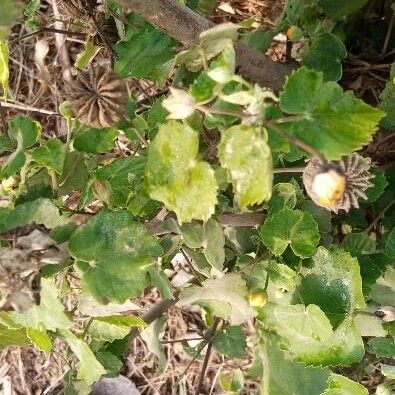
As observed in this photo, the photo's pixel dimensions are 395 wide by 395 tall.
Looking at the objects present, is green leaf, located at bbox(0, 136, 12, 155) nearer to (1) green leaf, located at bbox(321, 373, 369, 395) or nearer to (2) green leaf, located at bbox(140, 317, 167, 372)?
(2) green leaf, located at bbox(140, 317, 167, 372)

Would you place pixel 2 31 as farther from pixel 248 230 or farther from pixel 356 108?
pixel 248 230

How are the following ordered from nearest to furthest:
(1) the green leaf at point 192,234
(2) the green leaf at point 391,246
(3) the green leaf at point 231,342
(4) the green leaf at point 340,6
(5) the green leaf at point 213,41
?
(5) the green leaf at point 213,41 < (1) the green leaf at point 192,234 < (2) the green leaf at point 391,246 < (4) the green leaf at point 340,6 < (3) the green leaf at point 231,342

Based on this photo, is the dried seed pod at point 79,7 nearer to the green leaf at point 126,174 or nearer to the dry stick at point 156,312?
the green leaf at point 126,174

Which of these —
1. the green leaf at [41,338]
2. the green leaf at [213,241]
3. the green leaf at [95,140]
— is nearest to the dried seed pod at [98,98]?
the green leaf at [95,140]

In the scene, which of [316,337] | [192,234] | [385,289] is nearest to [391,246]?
[385,289]

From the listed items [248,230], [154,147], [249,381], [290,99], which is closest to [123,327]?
[248,230]

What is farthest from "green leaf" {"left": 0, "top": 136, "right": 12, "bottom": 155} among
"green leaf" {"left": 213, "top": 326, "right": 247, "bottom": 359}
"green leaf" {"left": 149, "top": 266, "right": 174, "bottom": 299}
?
"green leaf" {"left": 213, "top": 326, "right": 247, "bottom": 359}
